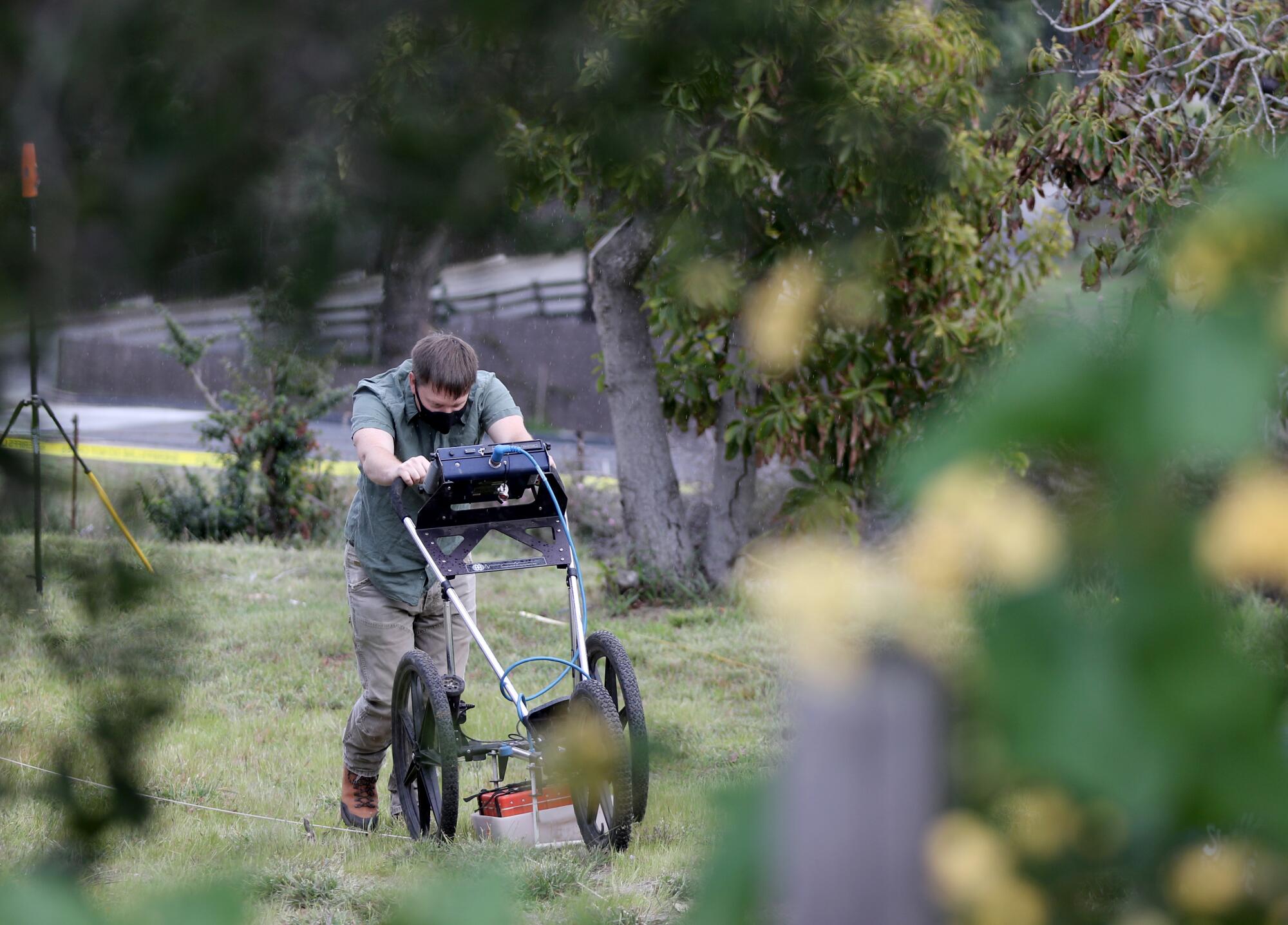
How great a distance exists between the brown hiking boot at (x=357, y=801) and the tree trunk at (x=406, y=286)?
3.40 m

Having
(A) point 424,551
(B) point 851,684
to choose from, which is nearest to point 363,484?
(A) point 424,551

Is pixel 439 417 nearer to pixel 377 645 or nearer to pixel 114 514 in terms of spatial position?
pixel 377 645

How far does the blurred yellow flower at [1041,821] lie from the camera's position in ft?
1.02

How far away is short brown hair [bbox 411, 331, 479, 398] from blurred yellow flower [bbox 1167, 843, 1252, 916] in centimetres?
311

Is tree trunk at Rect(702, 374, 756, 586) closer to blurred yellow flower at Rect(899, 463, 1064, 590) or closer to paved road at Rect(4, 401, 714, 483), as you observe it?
paved road at Rect(4, 401, 714, 483)

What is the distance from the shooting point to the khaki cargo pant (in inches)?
150

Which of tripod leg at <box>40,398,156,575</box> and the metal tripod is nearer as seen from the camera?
the metal tripod

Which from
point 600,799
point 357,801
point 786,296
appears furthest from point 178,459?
point 786,296

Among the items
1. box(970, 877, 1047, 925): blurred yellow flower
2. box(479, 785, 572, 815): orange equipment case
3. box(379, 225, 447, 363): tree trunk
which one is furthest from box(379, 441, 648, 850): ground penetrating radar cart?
box(970, 877, 1047, 925): blurred yellow flower

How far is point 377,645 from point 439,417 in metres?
0.77

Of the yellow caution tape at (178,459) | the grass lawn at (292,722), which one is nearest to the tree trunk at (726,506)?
the grass lawn at (292,722)

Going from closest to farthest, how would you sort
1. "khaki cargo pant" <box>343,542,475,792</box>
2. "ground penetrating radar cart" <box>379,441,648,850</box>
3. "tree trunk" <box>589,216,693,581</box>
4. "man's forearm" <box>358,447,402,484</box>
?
"ground penetrating radar cart" <box>379,441,648,850</box> < "man's forearm" <box>358,447,402,484</box> < "khaki cargo pant" <box>343,542,475,792</box> < "tree trunk" <box>589,216,693,581</box>

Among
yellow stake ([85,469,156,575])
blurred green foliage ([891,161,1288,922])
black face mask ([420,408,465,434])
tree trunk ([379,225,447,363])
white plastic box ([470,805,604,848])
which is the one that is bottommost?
white plastic box ([470,805,604,848])

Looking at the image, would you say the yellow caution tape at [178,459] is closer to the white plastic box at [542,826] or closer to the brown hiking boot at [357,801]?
the brown hiking boot at [357,801]
